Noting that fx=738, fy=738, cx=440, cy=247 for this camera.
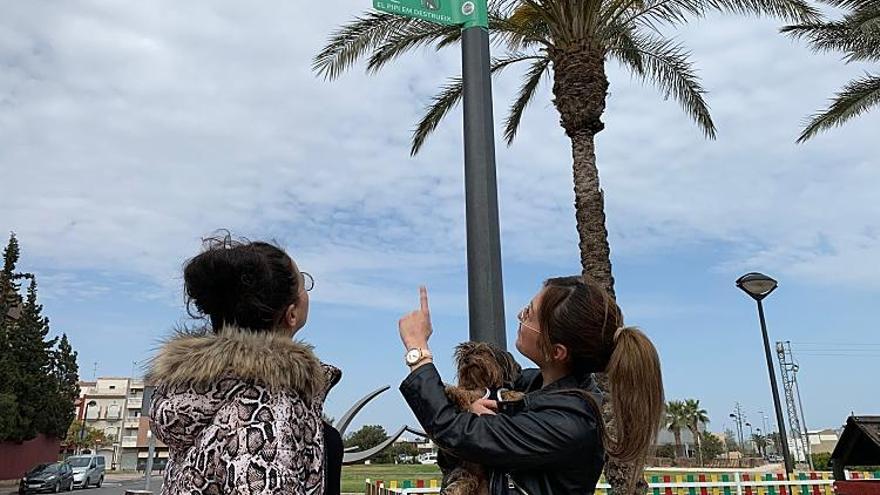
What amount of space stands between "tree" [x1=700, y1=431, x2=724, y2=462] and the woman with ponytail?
80970 mm

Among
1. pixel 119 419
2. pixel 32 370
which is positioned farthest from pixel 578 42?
pixel 119 419

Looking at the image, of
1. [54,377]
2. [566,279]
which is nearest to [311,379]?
[566,279]

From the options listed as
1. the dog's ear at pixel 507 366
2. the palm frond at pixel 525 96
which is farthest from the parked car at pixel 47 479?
the dog's ear at pixel 507 366

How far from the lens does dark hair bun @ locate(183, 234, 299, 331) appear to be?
1.94 m

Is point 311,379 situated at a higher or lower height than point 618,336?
lower

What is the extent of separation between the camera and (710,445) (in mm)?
85125

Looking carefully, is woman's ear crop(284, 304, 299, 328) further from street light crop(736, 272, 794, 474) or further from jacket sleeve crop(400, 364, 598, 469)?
street light crop(736, 272, 794, 474)

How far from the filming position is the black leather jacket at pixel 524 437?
6.03 feet

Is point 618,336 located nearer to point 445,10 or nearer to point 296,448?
point 296,448

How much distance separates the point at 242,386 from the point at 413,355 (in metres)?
0.47

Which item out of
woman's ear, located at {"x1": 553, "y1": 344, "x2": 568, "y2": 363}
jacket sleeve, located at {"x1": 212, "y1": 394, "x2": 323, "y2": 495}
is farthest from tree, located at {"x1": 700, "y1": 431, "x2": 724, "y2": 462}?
jacket sleeve, located at {"x1": 212, "y1": 394, "x2": 323, "y2": 495}

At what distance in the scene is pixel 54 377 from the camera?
34.4m

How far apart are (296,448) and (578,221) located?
7.83 meters

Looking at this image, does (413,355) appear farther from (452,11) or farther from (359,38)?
(359,38)
